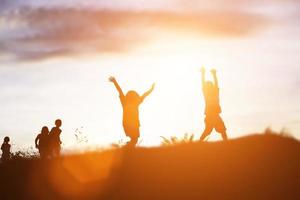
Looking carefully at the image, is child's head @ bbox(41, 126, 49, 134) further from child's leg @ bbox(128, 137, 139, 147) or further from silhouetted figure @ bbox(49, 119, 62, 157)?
child's leg @ bbox(128, 137, 139, 147)

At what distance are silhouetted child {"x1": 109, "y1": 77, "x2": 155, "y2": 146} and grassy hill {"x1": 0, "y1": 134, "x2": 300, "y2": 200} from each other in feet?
4.91

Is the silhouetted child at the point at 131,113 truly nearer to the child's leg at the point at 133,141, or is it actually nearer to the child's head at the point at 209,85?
the child's leg at the point at 133,141

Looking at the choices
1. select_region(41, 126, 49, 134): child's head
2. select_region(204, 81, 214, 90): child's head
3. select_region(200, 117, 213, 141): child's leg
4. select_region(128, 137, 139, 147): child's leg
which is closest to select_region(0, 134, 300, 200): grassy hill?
select_region(128, 137, 139, 147): child's leg

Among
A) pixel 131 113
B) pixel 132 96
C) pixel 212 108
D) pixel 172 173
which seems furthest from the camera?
pixel 212 108

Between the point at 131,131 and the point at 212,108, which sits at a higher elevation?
the point at 212,108

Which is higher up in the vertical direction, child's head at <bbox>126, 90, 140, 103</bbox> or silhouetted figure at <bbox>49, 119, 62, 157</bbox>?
child's head at <bbox>126, 90, 140, 103</bbox>

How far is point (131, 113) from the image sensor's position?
1716cm

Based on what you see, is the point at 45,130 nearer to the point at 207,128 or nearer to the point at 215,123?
the point at 207,128

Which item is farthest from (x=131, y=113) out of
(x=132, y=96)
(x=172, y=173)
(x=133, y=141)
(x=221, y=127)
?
(x=172, y=173)

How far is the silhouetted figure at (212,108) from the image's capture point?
1758cm

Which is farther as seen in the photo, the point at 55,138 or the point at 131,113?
the point at 55,138

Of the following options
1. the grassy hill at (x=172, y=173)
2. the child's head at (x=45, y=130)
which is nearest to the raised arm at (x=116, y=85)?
the grassy hill at (x=172, y=173)

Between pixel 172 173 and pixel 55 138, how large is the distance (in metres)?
6.14

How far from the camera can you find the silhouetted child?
55.8 ft
